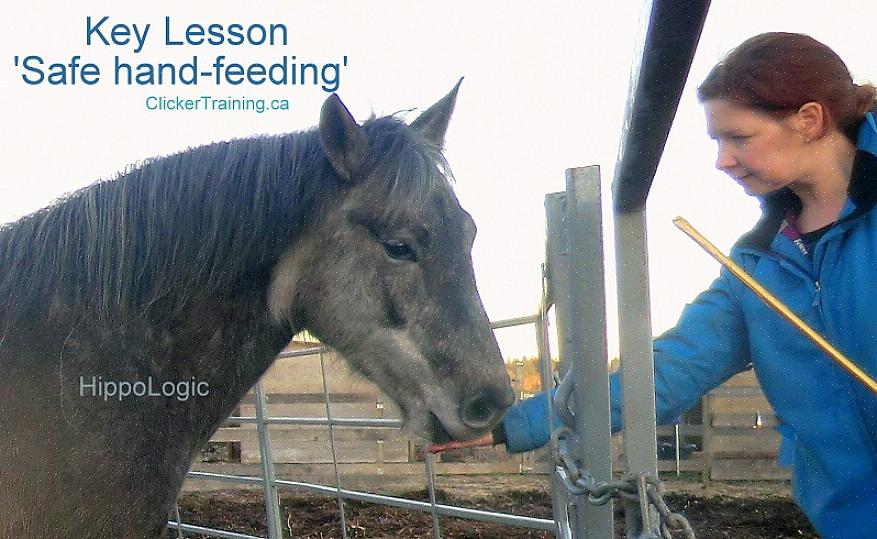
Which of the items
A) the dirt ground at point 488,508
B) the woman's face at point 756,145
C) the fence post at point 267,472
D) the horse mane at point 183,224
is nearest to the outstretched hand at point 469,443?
the horse mane at point 183,224

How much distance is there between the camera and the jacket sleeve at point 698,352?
849 millimetres

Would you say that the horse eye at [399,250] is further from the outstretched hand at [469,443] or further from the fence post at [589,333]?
the fence post at [589,333]

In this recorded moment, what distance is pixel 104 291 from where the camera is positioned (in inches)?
47.2

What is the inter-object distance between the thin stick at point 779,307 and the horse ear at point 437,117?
0.95 meters

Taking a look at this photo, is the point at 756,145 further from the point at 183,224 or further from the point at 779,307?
the point at 183,224

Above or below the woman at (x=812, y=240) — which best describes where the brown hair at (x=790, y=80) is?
above

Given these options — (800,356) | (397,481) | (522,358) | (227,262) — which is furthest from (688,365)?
(397,481)

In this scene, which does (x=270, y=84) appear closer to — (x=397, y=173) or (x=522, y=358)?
(x=397, y=173)

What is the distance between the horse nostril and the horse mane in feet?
1.24

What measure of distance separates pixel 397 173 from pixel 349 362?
0.38m

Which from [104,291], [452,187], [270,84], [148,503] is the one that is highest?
[270,84]

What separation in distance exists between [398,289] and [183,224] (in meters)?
0.42

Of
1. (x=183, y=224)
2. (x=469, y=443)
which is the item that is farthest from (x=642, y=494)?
(x=183, y=224)

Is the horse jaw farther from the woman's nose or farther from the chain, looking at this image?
the woman's nose
